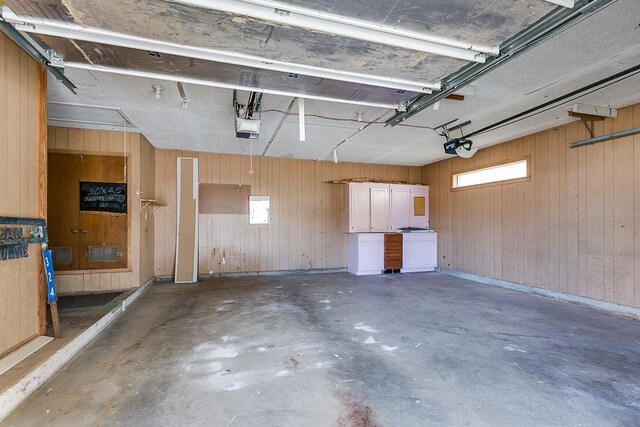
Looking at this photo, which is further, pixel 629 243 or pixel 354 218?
pixel 354 218

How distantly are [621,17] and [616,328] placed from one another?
3.09m

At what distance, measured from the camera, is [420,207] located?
7250 millimetres

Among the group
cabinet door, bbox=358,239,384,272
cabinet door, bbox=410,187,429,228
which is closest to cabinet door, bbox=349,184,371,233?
cabinet door, bbox=358,239,384,272

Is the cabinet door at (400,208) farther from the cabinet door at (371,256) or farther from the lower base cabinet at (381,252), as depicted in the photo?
the cabinet door at (371,256)

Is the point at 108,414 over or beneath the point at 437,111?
beneath

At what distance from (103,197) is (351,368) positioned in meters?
4.66

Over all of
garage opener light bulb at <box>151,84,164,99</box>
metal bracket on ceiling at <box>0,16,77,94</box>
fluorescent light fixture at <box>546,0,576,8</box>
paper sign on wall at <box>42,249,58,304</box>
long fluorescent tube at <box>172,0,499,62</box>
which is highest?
garage opener light bulb at <box>151,84,164,99</box>

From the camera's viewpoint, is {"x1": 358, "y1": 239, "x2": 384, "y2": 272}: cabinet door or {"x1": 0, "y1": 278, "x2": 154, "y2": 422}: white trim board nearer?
{"x1": 0, "y1": 278, "x2": 154, "y2": 422}: white trim board

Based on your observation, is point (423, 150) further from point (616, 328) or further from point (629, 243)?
point (616, 328)

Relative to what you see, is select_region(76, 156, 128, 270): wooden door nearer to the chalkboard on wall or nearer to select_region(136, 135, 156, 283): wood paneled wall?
the chalkboard on wall

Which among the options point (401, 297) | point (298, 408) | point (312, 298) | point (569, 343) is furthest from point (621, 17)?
point (312, 298)

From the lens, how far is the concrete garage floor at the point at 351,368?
1783 millimetres

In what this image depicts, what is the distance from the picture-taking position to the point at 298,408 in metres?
1.83

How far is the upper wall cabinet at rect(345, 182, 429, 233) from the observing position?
6.65 meters
